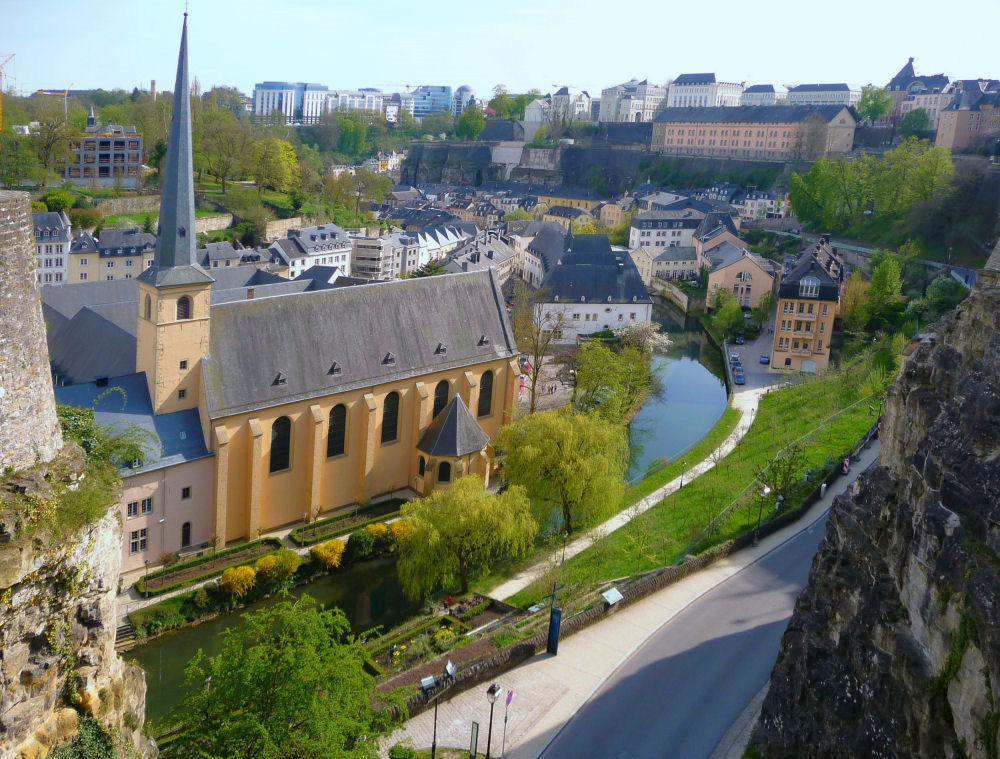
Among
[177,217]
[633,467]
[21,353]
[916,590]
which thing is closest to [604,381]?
[633,467]

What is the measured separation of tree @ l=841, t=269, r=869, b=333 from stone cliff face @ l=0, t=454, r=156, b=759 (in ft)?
185

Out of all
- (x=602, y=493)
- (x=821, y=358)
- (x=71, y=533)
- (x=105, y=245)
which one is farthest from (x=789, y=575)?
(x=105, y=245)

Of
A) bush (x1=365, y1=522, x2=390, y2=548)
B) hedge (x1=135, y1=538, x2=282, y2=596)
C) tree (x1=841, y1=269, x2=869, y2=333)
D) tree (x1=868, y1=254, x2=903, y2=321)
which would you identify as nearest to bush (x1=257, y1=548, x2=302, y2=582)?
hedge (x1=135, y1=538, x2=282, y2=596)

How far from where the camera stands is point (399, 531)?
3166cm

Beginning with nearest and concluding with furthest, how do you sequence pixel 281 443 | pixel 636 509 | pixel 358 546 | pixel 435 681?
1. pixel 435 681
2. pixel 358 546
3. pixel 281 443
4. pixel 636 509

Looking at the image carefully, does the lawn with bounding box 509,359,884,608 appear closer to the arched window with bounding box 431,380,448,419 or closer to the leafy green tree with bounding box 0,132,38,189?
the arched window with bounding box 431,380,448,419

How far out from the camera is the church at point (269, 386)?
2966cm

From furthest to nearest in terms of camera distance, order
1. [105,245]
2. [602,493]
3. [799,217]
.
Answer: [799,217] < [105,245] < [602,493]

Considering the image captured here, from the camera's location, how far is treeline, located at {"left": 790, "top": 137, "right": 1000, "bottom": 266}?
69.6 m

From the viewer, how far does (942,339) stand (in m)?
18.2

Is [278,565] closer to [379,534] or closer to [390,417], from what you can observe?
[379,534]

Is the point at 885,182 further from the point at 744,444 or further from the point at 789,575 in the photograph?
the point at 789,575

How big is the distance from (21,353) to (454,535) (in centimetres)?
1731

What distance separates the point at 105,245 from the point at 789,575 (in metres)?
54.8
